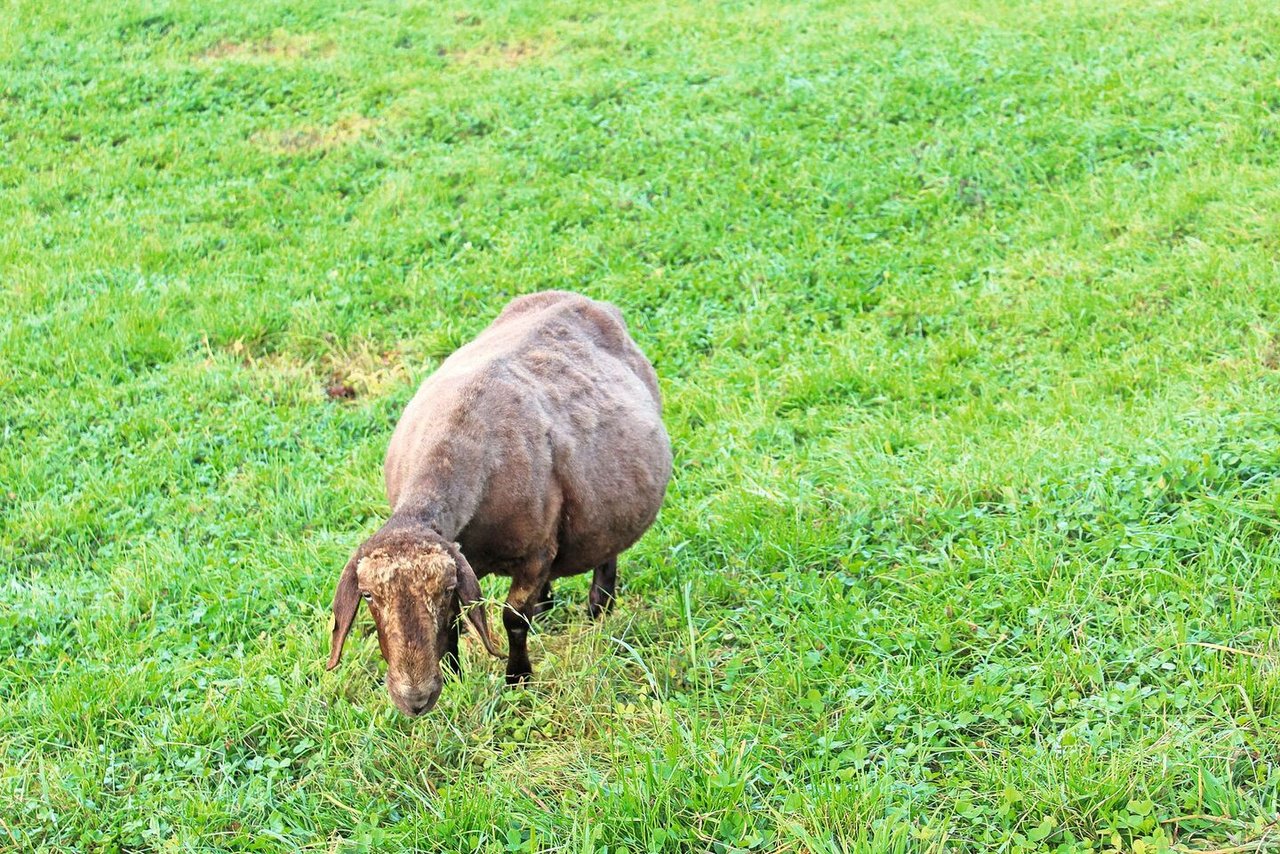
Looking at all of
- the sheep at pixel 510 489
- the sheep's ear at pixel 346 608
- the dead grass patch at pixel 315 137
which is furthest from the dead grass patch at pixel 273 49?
the sheep's ear at pixel 346 608

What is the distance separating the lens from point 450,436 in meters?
5.33

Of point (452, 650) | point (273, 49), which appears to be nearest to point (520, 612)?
point (452, 650)

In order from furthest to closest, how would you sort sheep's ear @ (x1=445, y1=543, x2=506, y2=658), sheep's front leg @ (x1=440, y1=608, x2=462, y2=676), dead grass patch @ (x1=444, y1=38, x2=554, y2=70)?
dead grass patch @ (x1=444, y1=38, x2=554, y2=70) → sheep's front leg @ (x1=440, y1=608, x2=462, y2=676) → sheep's ear @ (x1=445, y1=543, x2=506, y2=658)

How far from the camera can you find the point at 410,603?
4508 mm

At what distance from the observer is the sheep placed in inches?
180

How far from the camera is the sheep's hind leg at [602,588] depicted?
6500mm

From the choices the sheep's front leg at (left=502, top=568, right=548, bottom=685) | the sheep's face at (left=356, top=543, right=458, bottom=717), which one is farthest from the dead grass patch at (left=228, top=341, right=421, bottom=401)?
the sheep's face at (left=356, top=543, right=458, bottom=717)

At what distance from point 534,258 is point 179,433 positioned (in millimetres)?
3807

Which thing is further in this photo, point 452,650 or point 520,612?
point 520,612

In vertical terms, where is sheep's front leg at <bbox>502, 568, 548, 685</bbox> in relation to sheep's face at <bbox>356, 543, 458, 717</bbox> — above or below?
below

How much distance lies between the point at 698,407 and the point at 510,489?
343 centimetres

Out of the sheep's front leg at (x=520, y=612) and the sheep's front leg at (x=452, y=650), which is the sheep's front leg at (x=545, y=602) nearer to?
the sheep's front leg at (x=520, y=612)

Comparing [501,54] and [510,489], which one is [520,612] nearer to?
[510,489]

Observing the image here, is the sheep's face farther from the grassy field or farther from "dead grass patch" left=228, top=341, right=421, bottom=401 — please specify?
"dead grass patch" left=228, top=341, right=421, bottom=401
